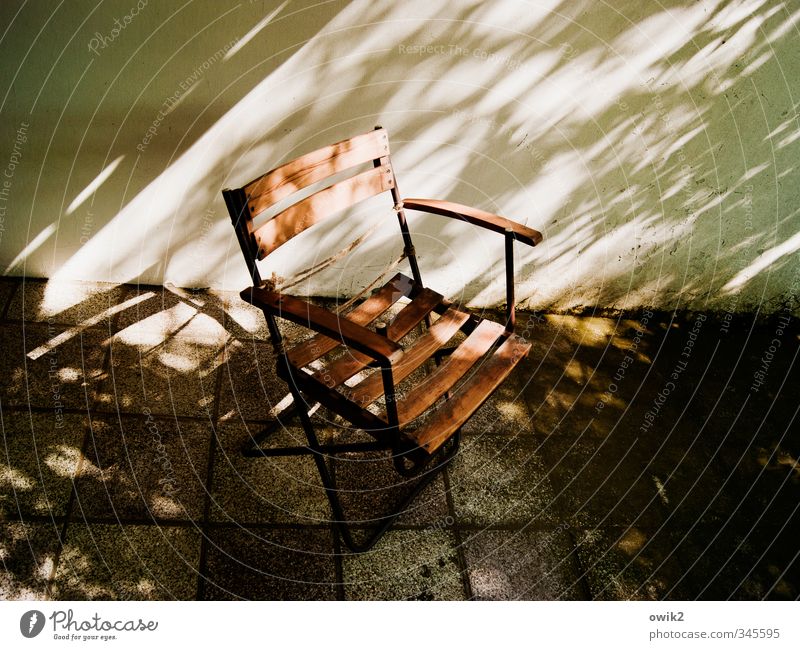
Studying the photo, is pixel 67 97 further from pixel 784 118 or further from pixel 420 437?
pixel 784 118

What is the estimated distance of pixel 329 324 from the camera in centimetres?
187

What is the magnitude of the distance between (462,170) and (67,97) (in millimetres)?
2033

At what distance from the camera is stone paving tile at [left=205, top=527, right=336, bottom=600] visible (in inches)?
88.0

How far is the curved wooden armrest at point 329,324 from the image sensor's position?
1771 mm

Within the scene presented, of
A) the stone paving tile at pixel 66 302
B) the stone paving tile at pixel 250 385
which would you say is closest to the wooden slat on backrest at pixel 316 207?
the stone paving tile at pixel 250 385

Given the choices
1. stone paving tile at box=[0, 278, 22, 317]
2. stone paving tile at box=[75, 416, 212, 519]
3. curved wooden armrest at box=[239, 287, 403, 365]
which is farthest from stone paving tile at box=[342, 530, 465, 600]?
stone paving tile at box=[0, 278, 22, 317]

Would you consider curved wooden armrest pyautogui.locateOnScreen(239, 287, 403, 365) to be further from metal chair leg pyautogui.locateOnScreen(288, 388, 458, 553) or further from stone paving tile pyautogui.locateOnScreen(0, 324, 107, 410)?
stone paving tile pyautogui.locateOnScreen(0, 324, 107, 410)

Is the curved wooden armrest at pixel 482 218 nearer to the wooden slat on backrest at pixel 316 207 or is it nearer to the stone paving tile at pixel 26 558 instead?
the wooden slat on backrest at pixel 316 207

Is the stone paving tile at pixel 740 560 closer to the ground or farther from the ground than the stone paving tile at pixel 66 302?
closer to the ground

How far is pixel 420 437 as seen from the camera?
6.91 ft

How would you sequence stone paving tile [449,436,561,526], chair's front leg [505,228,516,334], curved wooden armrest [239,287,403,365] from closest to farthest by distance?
curved wooden armrest [239,287,403,365] → chair's front leg [505,228,516,334] → stone paving tile [449,436,561,526]

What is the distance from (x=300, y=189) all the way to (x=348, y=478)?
1321 millimetres

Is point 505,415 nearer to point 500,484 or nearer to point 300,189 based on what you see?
point 500,484

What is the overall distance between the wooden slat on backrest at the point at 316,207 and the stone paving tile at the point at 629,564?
1.81 meters
